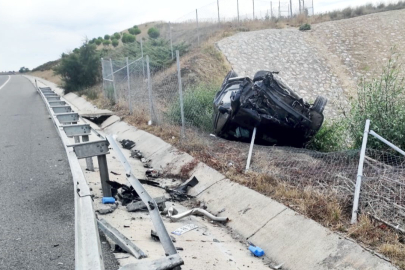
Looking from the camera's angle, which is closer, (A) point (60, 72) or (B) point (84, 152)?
(B) point (84, 152)

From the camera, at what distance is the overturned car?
8.29 m

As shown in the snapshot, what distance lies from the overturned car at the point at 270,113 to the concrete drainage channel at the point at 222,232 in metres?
1.58

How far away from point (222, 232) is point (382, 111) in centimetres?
372

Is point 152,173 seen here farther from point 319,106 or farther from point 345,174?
point 345,174

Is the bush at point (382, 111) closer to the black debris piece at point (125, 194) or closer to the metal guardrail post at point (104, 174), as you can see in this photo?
the black debris piece at point (125, 194)

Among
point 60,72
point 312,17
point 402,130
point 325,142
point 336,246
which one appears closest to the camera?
point 336,246

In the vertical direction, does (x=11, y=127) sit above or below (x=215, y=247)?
above

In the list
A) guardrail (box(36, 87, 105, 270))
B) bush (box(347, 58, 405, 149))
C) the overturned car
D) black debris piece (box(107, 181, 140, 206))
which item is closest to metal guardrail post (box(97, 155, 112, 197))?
guardrail (box(36, 87, 105, 270))

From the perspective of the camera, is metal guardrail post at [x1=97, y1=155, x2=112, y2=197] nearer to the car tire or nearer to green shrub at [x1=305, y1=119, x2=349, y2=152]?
the car tire

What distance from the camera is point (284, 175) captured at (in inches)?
260

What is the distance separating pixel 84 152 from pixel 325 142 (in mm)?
5845

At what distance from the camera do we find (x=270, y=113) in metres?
8.30

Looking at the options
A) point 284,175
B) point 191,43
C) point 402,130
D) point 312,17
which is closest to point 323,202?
point 284,175

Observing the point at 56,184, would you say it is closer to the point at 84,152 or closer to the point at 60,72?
the point at 84,152
